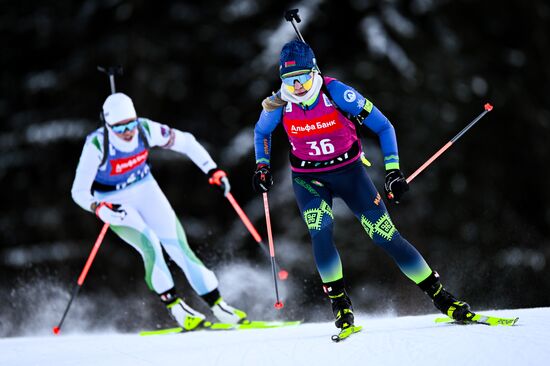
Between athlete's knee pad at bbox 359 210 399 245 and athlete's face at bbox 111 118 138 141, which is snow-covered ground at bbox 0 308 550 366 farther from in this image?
athlete's face at bbox 111 118 138 141

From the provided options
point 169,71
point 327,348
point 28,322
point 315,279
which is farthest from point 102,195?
point 169,71

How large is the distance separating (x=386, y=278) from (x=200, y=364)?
8263 mm

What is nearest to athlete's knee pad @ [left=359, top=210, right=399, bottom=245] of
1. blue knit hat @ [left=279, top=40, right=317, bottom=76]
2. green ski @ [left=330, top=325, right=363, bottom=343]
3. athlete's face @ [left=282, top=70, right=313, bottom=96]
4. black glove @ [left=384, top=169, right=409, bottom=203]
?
black glove @ [left=384, top=169, right=409, bottom=203]

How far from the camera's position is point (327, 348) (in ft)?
15.2

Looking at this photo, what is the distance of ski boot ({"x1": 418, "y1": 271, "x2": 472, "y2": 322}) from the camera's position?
488cm

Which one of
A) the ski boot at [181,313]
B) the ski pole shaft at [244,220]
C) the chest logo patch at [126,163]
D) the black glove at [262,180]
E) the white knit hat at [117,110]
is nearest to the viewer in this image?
the black glove at [262,180]

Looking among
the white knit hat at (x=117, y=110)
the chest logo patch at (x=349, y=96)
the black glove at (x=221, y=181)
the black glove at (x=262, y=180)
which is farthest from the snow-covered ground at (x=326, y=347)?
the white knit hat at (x=117, y=110)

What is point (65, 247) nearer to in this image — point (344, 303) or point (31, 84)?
point (31, 84)

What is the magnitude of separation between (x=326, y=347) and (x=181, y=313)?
2.27 metres

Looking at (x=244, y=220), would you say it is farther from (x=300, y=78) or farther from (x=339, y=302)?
(x=300, y=78)

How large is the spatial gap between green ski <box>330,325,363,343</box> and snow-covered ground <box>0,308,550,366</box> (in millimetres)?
41

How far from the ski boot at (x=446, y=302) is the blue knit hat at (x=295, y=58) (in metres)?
1.51

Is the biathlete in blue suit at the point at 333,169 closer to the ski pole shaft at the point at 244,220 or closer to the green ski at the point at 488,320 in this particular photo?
the green ski at the point at 488,320

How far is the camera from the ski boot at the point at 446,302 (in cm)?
488
